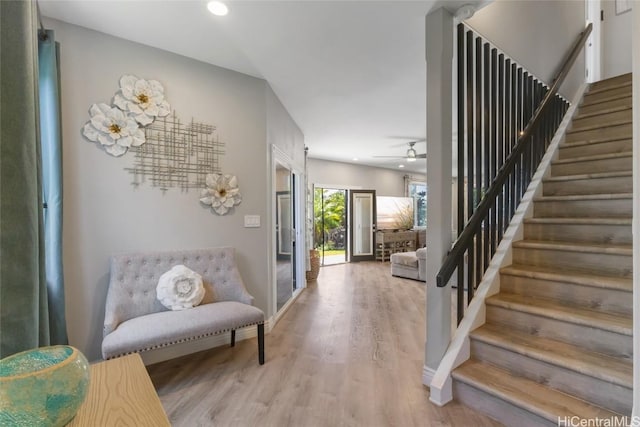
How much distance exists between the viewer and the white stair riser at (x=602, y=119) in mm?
2885

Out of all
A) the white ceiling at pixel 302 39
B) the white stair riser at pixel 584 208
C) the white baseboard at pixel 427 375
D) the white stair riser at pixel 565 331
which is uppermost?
the white ceiling at pixel 302 39

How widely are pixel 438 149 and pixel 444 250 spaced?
716mm

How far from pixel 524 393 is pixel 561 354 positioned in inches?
12.2

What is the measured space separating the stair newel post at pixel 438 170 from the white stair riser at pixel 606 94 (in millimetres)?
2709

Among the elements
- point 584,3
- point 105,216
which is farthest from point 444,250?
point 584,3

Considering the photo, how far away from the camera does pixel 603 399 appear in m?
1.45

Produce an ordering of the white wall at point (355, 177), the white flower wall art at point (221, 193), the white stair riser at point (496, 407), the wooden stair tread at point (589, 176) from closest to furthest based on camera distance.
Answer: the white stair riser at point (496, 407) → the wooden stair tread at point (589, 176) → the white flower wall art at point (221, 193) → the white wall at point (355, 177)

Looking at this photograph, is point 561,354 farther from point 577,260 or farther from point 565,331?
point 577,260

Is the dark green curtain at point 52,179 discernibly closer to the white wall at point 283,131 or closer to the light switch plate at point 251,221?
the light switch plate at point 251,221

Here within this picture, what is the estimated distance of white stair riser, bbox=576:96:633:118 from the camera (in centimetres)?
306

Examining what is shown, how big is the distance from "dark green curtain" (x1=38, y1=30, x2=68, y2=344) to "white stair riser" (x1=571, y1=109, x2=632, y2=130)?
4810 millimetres

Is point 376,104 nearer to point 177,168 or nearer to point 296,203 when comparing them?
point 296,203

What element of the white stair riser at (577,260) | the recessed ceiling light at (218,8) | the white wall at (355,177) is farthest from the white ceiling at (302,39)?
the white wall at (355,177)

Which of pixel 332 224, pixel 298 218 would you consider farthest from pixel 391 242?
pixel 298 218
